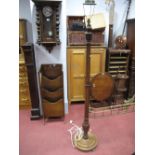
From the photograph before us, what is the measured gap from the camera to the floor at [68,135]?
226cm

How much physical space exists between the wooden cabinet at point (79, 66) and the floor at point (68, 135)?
37 centimetres

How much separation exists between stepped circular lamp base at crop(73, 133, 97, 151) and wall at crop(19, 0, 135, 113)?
2.88 ft

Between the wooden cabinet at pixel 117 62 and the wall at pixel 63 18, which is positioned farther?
the wooden cabinet at pixel 117 62

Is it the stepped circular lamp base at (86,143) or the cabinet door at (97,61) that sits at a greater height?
the cabinet door at (97,61)

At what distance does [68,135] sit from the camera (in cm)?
258

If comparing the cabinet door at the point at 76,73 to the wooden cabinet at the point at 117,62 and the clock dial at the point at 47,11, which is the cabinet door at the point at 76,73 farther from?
the clock dial at the point at 47,11

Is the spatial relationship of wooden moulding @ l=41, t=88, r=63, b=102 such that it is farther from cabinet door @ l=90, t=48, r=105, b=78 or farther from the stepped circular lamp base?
cabinet door @ l=90, t=48, r=105, b=78

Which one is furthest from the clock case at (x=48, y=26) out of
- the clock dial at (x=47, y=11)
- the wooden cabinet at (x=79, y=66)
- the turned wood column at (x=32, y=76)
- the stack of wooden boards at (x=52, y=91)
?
the wooden cabinet at (x=79, y=66)

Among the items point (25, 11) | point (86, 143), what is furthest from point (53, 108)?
point (25, 11)

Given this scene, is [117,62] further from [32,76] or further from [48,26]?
[32,76]
